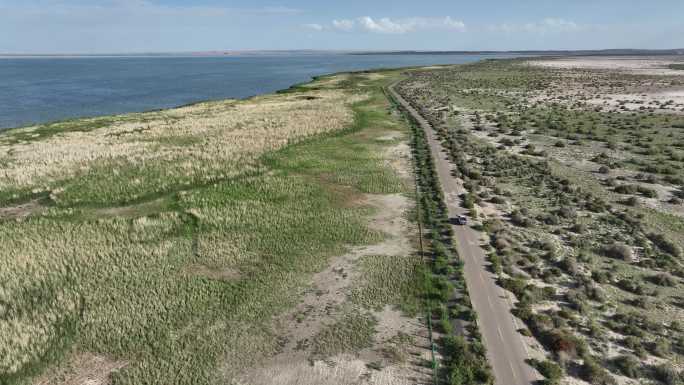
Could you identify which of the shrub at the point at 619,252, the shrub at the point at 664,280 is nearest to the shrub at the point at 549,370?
the shrub at the point at 664,280

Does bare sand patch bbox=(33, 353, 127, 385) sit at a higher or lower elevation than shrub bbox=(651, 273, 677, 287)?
lower

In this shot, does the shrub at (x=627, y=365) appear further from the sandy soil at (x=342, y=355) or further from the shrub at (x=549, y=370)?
the sandy soil at (x=342, y=355)

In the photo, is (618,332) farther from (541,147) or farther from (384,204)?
(541,147)

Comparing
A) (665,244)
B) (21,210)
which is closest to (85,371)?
(21,210)

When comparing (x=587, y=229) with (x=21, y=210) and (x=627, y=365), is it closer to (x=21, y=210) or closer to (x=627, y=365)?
(x=627, y=365)

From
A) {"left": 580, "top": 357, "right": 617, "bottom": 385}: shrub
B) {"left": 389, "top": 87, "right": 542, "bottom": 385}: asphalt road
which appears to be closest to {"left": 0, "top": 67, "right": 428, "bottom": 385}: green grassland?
{"left": 389, "top": 87, "right": 542, "bottom": 385}: asphalt road

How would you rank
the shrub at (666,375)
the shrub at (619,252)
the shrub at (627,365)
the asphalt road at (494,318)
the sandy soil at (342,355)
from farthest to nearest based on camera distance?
the shrub at (619,252), the sandy soil at (342,355), the asphalt road at (494,318), the shrub at (627,365), the shrub at (666,375)

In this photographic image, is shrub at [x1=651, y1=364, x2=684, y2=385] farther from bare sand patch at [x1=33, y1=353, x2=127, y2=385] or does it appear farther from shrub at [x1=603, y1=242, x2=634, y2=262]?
bare sand patch at [x1=33, y1=353, x2=127, y2=385]
